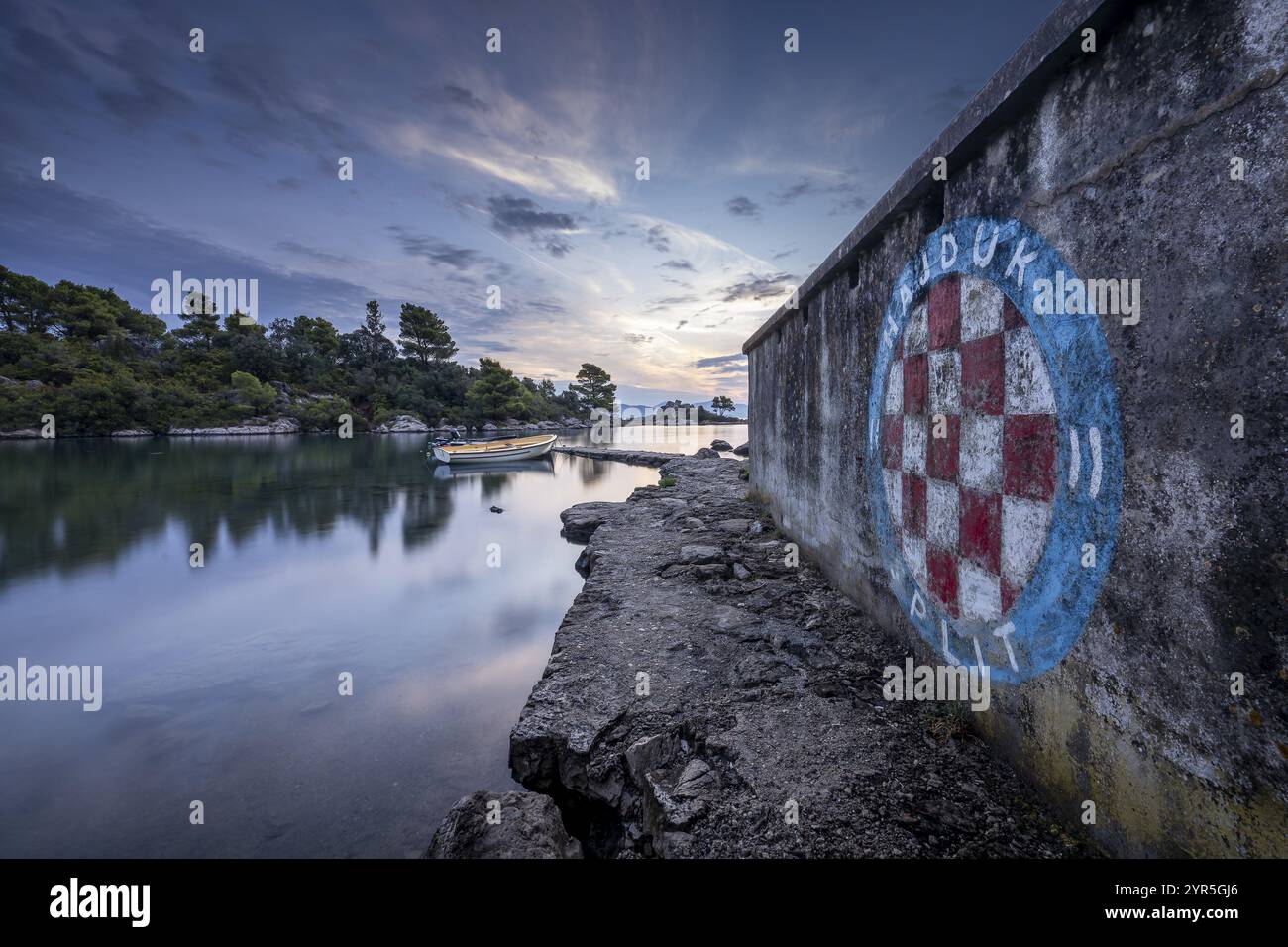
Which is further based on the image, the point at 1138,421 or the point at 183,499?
the point at 183,499

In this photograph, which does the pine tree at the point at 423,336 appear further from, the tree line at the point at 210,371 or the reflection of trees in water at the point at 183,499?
the reflection of trees in water at the point at 183,499

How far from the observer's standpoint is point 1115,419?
1.60 metres

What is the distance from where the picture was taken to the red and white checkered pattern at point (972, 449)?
196cm

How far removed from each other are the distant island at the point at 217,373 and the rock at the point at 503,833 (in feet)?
159

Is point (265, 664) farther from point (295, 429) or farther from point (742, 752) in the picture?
point (295, 429)

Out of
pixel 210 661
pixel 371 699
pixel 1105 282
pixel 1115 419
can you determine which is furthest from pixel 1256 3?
pixel 210 661

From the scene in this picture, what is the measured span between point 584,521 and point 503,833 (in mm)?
8164

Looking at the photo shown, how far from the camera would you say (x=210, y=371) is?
155ft

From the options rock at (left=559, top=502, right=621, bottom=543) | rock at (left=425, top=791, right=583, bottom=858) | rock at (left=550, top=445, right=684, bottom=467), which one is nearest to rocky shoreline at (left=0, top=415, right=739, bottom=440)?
rock at (left=550, top=445, right=684, bottom=467)

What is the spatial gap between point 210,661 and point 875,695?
22.0 feet

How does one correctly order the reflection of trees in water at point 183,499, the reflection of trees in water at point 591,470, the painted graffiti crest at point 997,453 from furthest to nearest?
the reflection of trees in water at point 591,470 < the reflection of trees in water at point 183,499 < the painted graffiti crest at point 997,453

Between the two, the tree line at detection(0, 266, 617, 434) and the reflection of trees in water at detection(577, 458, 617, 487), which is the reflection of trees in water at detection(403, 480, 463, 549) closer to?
the reflection of trees in water at detection(577, 458, 617, 487)

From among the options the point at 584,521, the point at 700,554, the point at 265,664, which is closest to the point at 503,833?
the point at 700,554

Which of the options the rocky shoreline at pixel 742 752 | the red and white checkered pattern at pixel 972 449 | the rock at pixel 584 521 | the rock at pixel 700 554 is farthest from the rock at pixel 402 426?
the red and white checkered pattern at pixel 972 449
